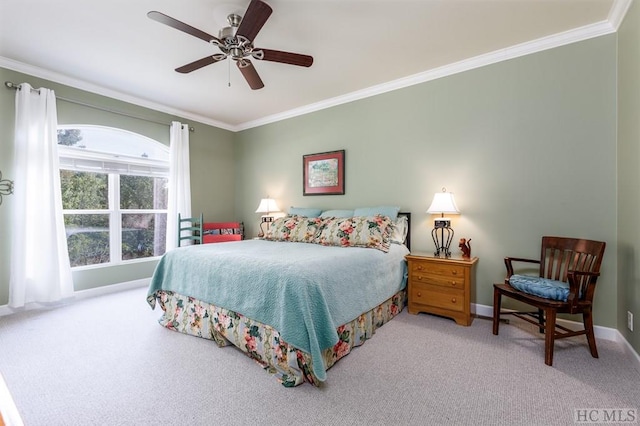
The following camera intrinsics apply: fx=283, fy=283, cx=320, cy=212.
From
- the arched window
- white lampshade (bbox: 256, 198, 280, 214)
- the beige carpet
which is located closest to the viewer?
the beige carpet

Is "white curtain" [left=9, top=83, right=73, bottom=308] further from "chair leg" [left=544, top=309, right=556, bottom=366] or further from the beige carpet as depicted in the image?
"chair leg" [left=544, top=309, right=556, bottom=366]

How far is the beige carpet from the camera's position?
5.08 feet

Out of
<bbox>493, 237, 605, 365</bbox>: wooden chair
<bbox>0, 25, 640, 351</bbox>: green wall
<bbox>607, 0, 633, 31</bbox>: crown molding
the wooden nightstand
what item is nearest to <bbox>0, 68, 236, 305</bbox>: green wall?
<bbox>0, 25, 640, 351</bbox>: green wall

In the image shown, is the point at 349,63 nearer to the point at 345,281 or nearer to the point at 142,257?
the point at 345,281

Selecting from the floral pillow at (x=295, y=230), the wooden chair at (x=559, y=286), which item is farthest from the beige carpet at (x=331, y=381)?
the floral pillow at (x=295, y=230)

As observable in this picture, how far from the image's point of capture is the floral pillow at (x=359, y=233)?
2885mm

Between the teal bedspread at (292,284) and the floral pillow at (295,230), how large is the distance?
0.57 meters

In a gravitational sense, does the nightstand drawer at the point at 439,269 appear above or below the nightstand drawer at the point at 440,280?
above

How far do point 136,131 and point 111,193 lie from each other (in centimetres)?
95

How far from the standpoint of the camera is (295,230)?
344 centimetres

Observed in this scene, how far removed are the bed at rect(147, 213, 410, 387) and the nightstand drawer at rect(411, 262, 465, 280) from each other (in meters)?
0.20

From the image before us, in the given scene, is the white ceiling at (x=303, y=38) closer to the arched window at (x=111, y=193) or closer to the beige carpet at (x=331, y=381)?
the arched window at (x=111, y=193)

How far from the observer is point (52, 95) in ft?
10.7

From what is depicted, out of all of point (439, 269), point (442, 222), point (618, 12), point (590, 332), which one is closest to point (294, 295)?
point (439, 269)
